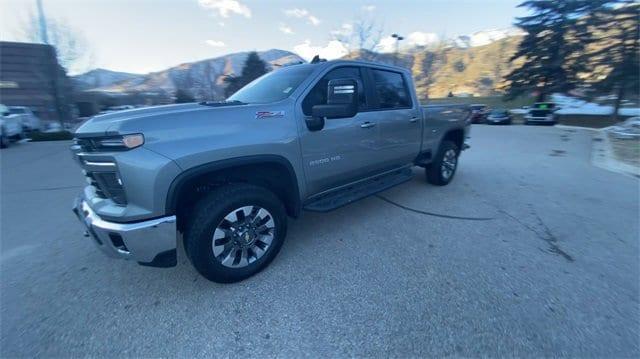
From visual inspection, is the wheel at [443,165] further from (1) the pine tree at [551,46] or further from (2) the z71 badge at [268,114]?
(1) the pine tree at [551,46]

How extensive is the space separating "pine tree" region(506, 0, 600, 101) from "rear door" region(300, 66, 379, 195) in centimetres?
3007

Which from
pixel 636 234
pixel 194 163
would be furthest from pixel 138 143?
pixel 636 234

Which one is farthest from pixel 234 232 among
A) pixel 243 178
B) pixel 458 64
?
pixel 458 64

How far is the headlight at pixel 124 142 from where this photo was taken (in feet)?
7.14

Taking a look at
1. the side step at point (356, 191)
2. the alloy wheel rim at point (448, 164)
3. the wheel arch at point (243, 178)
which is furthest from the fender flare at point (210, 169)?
the alloy wheel rim at point (448, 164)

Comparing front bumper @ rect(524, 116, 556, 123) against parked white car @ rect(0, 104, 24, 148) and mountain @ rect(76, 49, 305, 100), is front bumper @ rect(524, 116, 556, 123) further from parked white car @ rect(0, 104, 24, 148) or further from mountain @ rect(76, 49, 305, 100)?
parked white car @ rect(0, 104, 24, 148)

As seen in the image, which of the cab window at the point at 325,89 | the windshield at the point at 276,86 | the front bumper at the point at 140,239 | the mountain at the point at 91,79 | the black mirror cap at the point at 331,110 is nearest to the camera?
the front bumper at the point at 140,239

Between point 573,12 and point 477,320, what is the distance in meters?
32.6

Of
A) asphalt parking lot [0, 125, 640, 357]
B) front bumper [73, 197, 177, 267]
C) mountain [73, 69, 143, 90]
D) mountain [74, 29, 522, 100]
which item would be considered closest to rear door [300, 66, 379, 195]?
asphalt parking lot [0, 125, 640, 357]

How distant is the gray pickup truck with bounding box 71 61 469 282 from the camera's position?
2254 mm

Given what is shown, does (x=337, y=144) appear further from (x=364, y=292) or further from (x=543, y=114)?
(x=543, y=114)

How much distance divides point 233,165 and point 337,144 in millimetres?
1229

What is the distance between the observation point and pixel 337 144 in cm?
334

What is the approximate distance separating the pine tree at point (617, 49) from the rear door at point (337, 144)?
26.7 m
